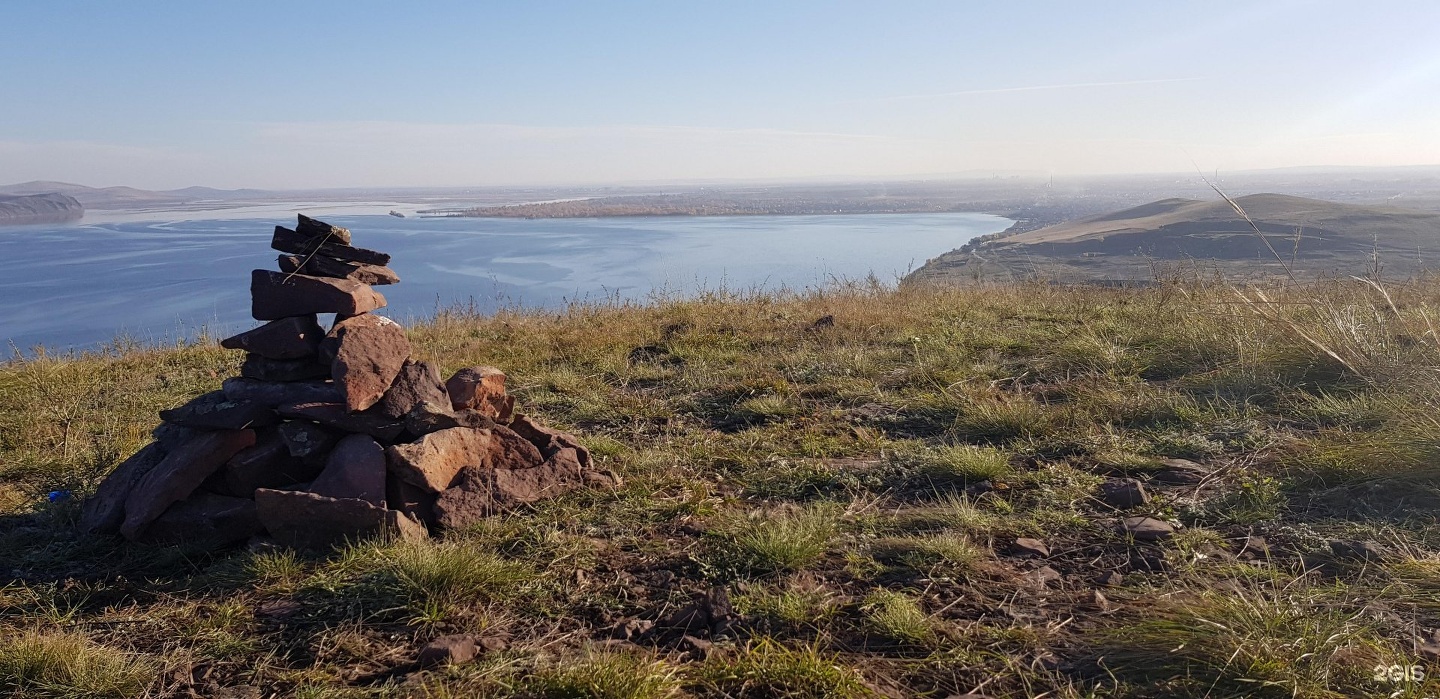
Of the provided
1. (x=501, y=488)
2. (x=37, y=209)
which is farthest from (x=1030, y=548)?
(x=37, y=209)

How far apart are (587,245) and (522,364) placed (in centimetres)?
3999

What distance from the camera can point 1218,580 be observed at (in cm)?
296

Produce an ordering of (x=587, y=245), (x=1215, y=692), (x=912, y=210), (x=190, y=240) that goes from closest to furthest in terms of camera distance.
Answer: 1. (x=1215, y=692)
2. (x=190, y=240)
3. (x=587, y=245)
4. (x=912, y=210)

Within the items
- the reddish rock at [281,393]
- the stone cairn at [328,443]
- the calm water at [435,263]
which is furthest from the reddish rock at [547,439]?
the calm water at [435,263]

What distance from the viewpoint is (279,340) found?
4.21 m

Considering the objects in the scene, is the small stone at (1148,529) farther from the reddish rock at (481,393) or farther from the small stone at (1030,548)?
the reddish rock at (481,393)

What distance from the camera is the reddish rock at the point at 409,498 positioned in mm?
3725

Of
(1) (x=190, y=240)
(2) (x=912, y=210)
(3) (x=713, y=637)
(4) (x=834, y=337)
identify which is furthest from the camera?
(2) (x=912, y=210)

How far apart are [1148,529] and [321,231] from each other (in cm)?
478

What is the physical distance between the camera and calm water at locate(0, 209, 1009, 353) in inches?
834

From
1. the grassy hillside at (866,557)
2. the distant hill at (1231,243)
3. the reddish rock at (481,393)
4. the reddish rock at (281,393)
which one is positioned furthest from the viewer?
the distant hill at (1231,243)

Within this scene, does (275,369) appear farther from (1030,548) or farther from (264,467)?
(1030,548)

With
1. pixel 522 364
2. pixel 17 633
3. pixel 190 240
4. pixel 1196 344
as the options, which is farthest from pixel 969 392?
pixel 190 240

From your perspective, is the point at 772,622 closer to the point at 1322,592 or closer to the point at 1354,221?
the point at 1322,592
